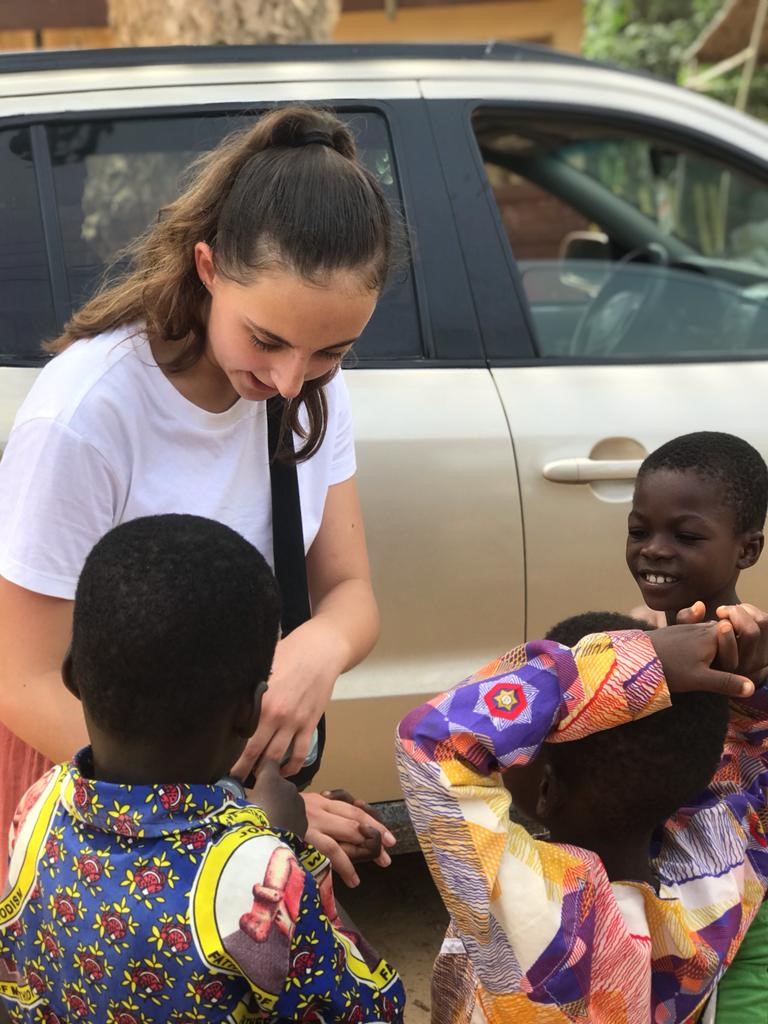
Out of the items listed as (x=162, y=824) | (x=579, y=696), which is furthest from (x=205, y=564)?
(x=579, y=696)

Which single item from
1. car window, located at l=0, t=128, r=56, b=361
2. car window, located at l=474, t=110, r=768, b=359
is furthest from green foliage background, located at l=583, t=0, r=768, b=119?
car window, located at l=0, t=128, r=56, b=361

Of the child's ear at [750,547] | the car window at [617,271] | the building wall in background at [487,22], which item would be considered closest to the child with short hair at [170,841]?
the child's ear at [750,547]

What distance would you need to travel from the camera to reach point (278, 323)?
1.76m

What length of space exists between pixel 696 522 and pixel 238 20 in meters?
4.86

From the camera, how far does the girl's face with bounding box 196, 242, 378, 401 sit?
1753 mm

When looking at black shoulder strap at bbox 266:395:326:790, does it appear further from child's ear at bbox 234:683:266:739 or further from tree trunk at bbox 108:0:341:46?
tree trunk at bbox 108:0:341:46

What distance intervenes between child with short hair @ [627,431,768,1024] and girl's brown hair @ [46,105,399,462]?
635 mm

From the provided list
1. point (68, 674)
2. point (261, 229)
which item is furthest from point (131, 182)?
point (68, 674)

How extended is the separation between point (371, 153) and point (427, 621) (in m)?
1.16

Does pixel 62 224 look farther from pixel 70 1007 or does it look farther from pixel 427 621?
pixel 70 1007

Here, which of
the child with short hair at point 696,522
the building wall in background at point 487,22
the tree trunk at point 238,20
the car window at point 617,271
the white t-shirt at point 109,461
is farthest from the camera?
the building wall in background at point 487,22

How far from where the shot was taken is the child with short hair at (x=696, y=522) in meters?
2.12

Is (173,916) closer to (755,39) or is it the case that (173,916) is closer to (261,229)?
(261,229)

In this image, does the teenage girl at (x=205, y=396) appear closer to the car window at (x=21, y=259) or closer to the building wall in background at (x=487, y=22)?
the car window at (x=21, y=259)
